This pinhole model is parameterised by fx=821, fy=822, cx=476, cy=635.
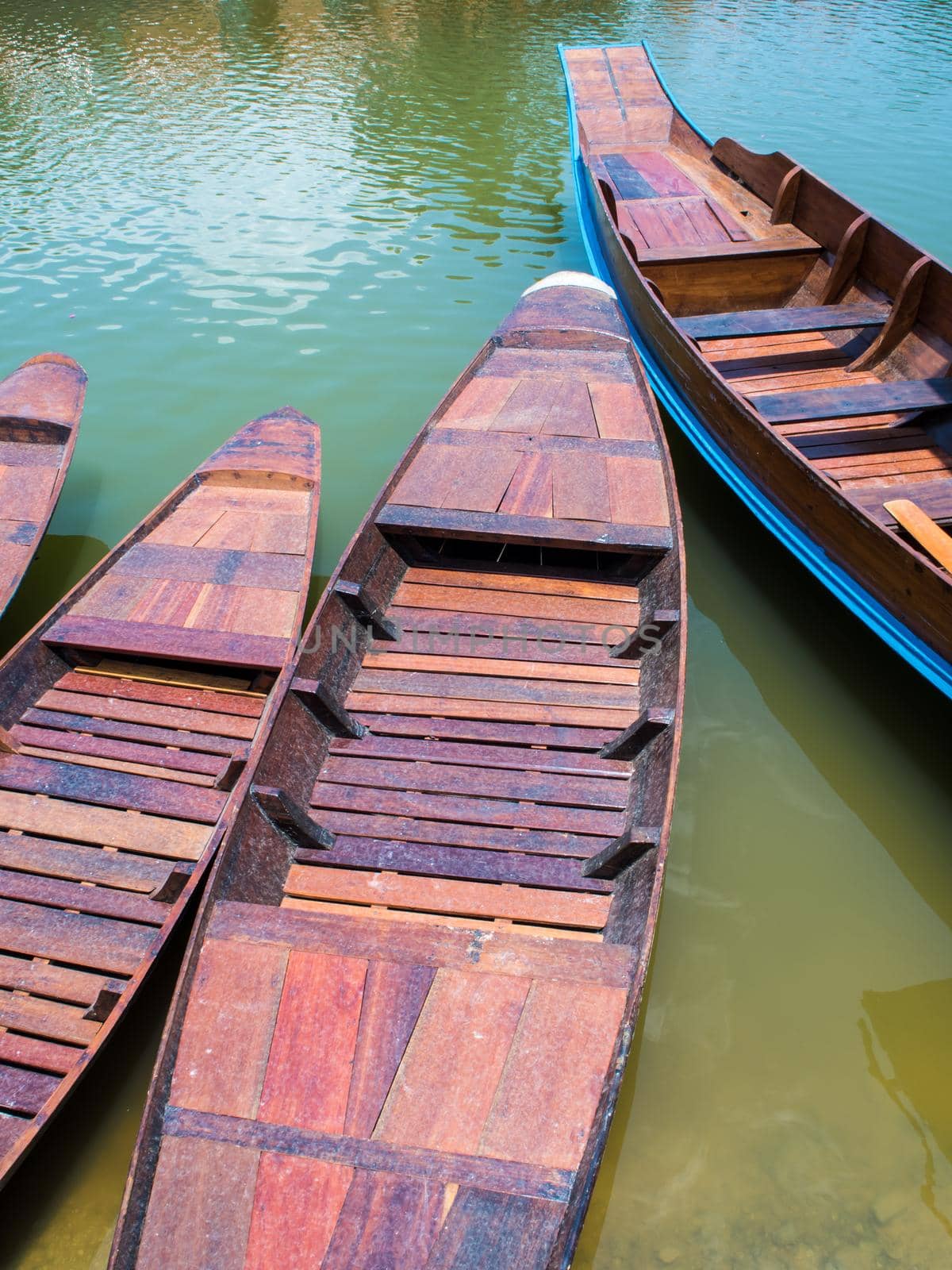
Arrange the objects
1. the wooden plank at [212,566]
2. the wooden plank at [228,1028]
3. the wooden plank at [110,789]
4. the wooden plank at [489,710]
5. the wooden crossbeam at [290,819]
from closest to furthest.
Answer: the wooden plank at [228,1028], the wooden crossbeam at [290,819], the wooden plank at [110,789], the wooden plank at [489,710], the wooden plank at [212,566]

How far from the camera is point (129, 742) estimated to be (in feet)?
15.7

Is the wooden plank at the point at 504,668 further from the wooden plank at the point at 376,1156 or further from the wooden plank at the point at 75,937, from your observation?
the wooden plank at the point at 376,1156

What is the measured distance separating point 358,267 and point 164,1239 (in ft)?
36.2

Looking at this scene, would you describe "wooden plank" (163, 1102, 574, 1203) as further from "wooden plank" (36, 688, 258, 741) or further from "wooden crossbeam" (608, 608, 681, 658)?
"wooden crossbeam" (608, 608, 681, 658)

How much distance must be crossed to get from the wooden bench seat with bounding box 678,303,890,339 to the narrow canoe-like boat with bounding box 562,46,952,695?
17mm

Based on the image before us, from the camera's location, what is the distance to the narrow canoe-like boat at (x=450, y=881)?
2533 mm

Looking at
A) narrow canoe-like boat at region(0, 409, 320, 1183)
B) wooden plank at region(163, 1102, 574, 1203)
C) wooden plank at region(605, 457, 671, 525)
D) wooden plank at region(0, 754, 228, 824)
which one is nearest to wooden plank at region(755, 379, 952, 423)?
wooden plank at region(605, 457, 671, 525)

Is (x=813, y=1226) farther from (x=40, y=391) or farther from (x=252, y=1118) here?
(x=40, y=391)

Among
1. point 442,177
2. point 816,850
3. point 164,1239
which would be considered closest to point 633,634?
point 816,850

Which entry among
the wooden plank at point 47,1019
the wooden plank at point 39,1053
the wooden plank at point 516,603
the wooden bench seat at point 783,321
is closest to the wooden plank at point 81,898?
the wooden plank at point 47,1019

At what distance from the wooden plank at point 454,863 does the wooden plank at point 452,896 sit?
32 mm

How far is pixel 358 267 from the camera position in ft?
36.5

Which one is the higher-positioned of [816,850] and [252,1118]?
[252,1118]

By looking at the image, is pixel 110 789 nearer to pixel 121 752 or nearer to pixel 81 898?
pixel 121 752
